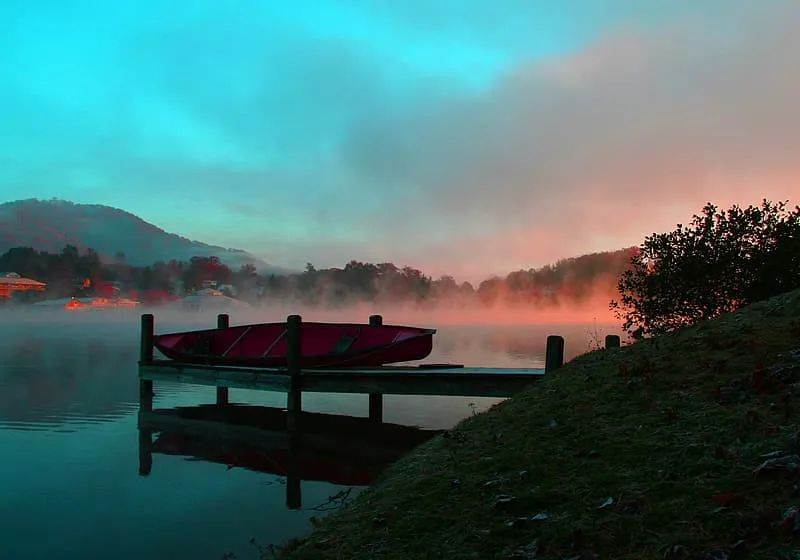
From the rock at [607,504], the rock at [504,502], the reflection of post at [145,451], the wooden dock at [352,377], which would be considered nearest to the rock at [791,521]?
the rock at [607,504]

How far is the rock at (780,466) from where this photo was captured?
526cm

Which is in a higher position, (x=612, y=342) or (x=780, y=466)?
(x=612, y=342)

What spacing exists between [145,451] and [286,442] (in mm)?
3594

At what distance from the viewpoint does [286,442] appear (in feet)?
56.2

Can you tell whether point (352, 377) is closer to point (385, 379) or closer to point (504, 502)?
point (385, 379)

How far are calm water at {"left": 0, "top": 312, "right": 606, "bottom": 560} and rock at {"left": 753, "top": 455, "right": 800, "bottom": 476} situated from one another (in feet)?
22.7

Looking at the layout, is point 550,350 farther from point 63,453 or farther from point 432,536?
point 63,453

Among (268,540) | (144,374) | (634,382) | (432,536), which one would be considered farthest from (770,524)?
(144,374)

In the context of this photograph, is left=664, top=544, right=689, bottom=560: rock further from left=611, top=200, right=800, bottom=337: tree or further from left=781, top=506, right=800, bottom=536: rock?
left=611, top=200, right=800, bottom=337: tree

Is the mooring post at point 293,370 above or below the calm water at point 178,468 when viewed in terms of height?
above

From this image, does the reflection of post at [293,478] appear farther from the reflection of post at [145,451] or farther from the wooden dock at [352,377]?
the reflection of post at [145,451]

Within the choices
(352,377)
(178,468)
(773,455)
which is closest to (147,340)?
(178,468)

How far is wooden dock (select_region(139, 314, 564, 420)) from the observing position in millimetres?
14523

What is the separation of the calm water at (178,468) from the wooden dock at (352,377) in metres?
1.44
